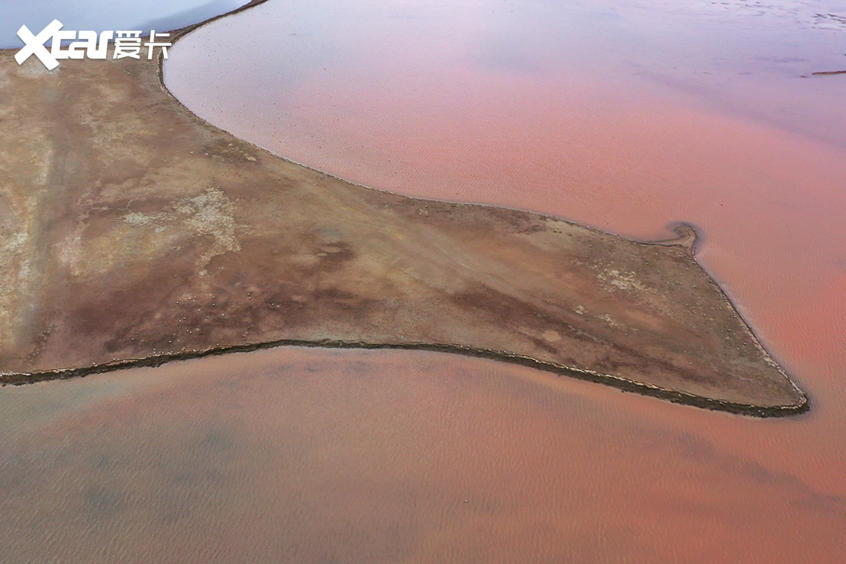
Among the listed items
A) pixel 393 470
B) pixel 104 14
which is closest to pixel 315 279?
pixel 393 470

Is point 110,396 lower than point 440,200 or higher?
lower

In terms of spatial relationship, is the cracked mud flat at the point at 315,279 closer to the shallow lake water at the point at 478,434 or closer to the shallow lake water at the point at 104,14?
the shallow lake water at the point at 478,434

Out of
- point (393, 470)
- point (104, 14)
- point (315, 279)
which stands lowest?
point (393, 470)

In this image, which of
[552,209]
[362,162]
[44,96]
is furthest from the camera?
[44,96]

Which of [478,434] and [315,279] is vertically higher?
[315,279]

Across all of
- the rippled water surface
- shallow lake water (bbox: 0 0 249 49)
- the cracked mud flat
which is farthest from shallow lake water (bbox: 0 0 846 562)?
shallow lake water (bbox: 0 0 249 49)

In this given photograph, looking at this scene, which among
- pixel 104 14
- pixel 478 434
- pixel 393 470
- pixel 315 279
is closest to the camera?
pixel 393 470

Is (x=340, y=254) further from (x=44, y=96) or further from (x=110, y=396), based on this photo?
(x=44, y=96)

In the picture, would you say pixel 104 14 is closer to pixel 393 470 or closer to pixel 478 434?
pixel 393 470

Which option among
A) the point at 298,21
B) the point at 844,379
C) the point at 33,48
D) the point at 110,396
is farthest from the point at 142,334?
the point at 298,21
